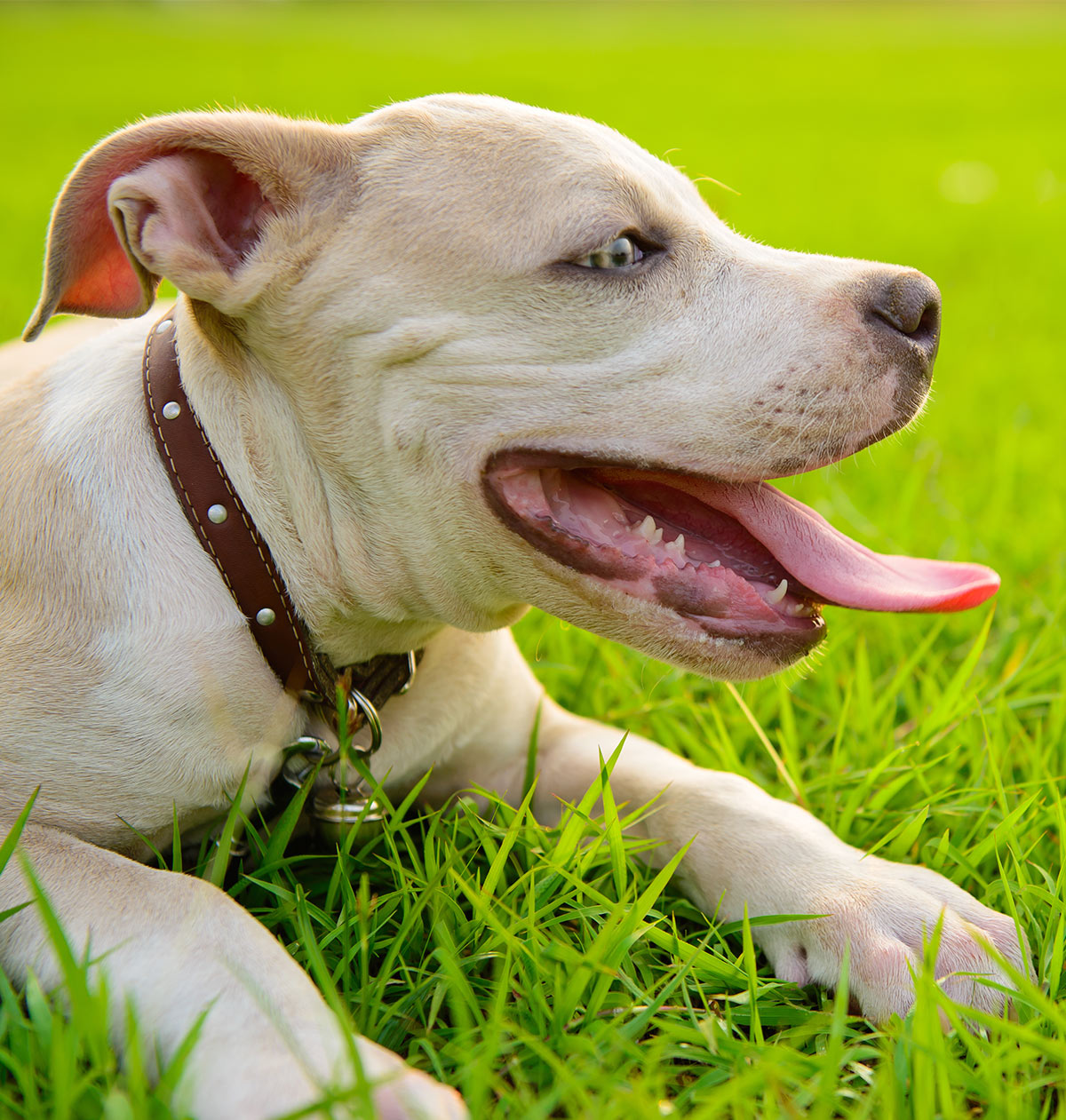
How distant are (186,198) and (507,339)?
66 centimetres

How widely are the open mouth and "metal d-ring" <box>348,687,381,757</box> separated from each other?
1.58ft

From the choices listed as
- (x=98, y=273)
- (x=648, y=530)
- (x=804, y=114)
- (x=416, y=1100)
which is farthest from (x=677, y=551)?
(x=804, y=114)

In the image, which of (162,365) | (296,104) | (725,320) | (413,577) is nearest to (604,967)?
(413,577)

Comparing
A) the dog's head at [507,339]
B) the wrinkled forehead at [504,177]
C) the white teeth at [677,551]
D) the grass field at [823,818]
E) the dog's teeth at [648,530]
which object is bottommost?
the grass field at [823,818]

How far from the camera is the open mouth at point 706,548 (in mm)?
2234

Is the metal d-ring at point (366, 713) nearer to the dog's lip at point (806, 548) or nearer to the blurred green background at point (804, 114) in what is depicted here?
the dog's lip at point (806, 548)

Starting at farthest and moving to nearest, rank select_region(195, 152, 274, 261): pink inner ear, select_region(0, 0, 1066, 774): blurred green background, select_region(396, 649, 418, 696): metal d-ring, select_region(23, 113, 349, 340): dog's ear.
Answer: select_region(0, 0, 1066, 774): blurred green background
select_region(396, 649, 418, 696): metal d-ring
select_region(195, 152, 274, 261): pink inner ear
select_region(23, 113, 349, 340): dog's ear

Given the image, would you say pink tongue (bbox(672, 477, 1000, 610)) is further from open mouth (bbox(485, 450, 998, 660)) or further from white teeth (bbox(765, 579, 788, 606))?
white teeth (bbox(765, 579, 788, 606))

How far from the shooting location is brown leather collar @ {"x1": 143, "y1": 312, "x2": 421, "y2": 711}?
87.2 inches

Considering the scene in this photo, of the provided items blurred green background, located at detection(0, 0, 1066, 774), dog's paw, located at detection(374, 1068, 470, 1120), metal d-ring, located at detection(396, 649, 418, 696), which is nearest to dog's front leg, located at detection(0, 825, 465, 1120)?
dog's paw, located at detection(374, 1068, 470, 1120)

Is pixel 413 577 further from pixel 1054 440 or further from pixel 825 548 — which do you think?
pixel 1054 440

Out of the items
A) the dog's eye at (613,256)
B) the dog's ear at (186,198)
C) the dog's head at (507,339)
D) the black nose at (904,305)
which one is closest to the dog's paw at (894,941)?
the dog's head at (507,339)

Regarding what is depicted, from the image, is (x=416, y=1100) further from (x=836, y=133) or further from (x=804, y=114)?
(x=804, y=114)

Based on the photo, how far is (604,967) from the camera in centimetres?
188
